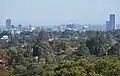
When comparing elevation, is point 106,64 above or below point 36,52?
above

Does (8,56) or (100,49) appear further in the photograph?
(100,49)

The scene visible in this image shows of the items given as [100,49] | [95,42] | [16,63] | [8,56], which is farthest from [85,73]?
[95,42]

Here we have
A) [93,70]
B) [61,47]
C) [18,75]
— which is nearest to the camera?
[93,70]

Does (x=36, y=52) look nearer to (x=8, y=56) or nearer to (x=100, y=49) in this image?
(x=8, y=56)

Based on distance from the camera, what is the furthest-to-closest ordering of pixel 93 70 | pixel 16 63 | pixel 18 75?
pixel 16 63
pixel 18 75
pixel 93 70

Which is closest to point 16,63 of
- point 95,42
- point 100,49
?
point 100,49

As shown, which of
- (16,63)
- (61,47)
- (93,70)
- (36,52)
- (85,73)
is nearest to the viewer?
(85,73)

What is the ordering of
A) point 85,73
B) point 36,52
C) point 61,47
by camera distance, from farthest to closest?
point 61,47
point 36,52
point 85,73

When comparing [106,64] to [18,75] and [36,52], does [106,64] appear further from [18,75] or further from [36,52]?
[36,52]

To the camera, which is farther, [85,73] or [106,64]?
[106,64]
